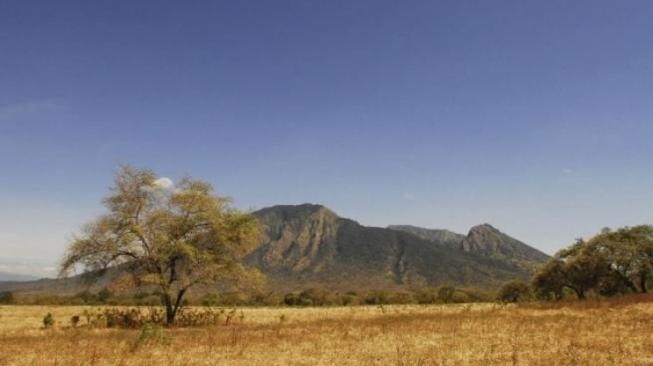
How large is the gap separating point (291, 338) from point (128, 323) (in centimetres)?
1522

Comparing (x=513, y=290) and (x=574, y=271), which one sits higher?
(x=574, y=271)

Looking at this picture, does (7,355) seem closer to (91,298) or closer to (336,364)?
(336,364)

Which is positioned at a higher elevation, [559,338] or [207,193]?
[207,193]

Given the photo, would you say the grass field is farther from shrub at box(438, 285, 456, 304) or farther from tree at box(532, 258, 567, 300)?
shrub at box(438, 285, 456, 304)

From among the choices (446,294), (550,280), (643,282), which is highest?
(550,280)

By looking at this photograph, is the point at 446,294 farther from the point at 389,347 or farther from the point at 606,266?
the point at 389,347

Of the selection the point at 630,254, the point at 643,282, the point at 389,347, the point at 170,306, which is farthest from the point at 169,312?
the point at 643,282

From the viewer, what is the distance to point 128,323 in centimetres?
3150

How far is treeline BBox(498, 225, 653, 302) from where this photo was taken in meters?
63.2

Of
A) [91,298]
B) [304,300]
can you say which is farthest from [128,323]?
[304,300]

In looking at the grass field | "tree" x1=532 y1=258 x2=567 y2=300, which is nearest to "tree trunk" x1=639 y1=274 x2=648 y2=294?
"tree" x1=532 y1=258 x2=567 y2=300

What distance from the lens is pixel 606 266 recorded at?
65750mm

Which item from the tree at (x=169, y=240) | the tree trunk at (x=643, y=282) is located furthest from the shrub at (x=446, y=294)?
the tree at (x=169, y=240)

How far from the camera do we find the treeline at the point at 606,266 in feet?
207
